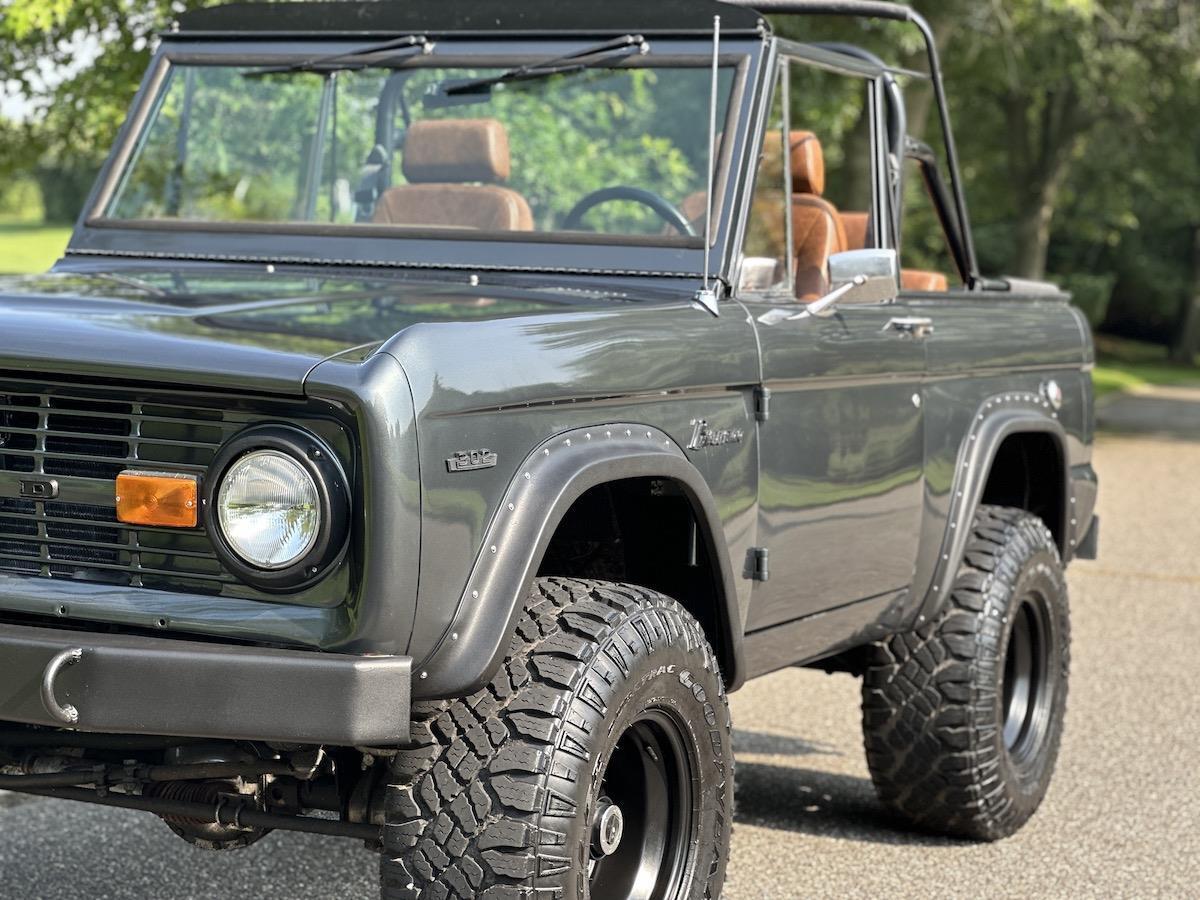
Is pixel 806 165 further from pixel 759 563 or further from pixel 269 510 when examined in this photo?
pixel 269 510

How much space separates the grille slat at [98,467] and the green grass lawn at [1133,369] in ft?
77.1

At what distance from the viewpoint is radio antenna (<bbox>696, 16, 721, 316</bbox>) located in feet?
12.0

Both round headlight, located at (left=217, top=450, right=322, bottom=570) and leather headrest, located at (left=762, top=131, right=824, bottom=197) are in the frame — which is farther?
leather headrest, located at (left=762, top=131, right=824, bottom=197)

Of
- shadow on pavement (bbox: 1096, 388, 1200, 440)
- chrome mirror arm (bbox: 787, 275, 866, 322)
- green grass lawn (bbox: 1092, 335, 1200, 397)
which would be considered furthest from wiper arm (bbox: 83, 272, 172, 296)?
green grass lawn (bbox: 1092, 335, 1200, 397)

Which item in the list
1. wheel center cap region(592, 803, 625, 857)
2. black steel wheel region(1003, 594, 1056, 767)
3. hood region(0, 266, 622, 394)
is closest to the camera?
hood region(0, 266, 622, 394)

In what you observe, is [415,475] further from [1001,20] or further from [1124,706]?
[1001,20]

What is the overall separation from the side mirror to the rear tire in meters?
1.07

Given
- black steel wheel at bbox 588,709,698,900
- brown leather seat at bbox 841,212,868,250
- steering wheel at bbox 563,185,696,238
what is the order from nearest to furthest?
1. black steel wheel at bbox 588,709,698,900
2. steering wheel at bbox 563,185,696,238
3. brown leather seat at bbox 841,212,868,250

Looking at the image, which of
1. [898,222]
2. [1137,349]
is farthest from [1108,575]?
[1137,349]

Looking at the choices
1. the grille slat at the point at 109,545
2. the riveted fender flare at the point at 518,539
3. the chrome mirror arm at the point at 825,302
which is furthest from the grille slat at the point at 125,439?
the chrome mirror arm at the point at 825,302

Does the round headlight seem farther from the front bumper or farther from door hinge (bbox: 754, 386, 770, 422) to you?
door hinge (bbox: 754, 386, 770, 422)

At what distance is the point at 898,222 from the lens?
460 centimetres

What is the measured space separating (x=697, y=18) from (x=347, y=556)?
1878 millimetres

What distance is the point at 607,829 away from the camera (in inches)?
125
